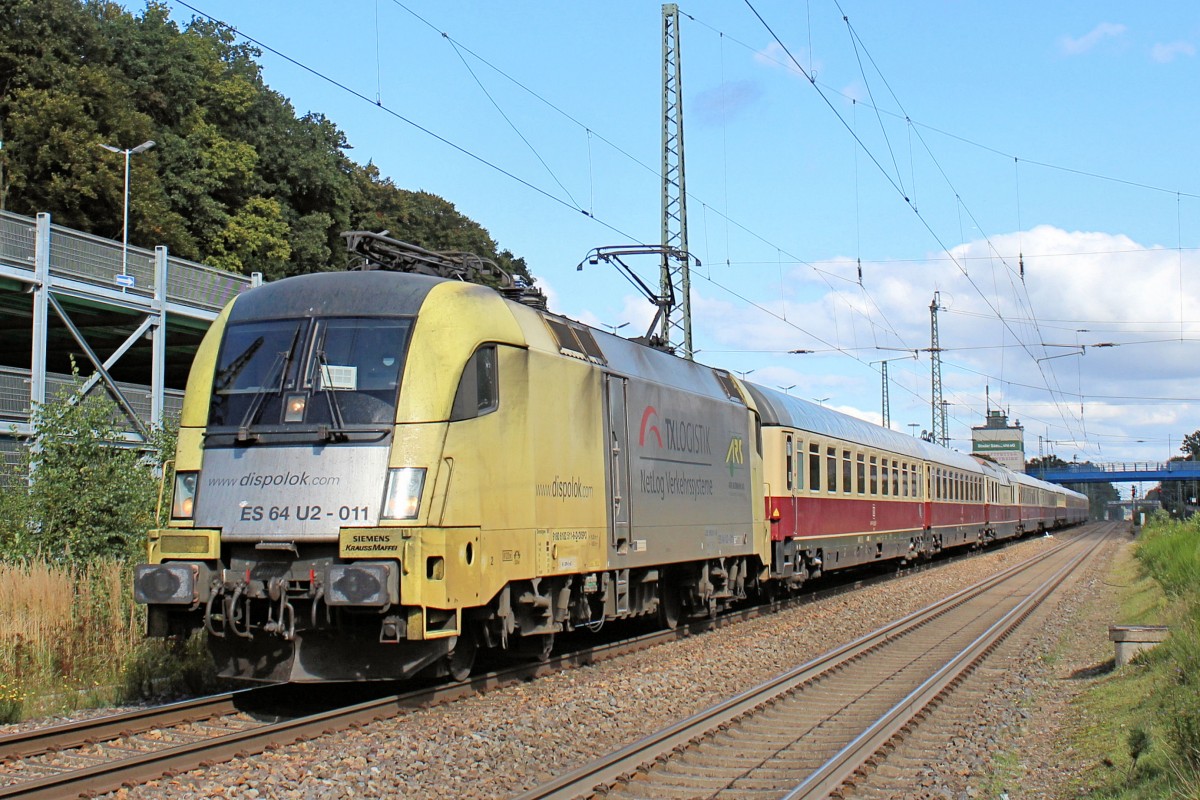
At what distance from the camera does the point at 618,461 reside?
12672mm

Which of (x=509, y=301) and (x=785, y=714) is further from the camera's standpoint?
(x=509, y=301)

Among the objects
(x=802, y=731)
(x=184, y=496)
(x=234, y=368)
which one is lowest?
(x=802, y=731)

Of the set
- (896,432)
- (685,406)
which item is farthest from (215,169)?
(685,406)

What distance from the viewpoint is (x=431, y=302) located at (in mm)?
9922

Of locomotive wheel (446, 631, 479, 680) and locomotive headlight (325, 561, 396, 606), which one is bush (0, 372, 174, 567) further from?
locomotive headlight (325, 561, 396, 606)

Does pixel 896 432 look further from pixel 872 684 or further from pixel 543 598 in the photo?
pixel 543 598

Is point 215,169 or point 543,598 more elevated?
point 215,169

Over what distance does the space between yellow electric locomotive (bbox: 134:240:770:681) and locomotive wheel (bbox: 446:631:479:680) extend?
0.07 feet

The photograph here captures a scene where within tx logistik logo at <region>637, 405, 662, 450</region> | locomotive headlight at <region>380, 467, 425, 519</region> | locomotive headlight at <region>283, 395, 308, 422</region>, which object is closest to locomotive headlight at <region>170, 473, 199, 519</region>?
locomotive headlight at <region>283, 395, 308, 422</region>

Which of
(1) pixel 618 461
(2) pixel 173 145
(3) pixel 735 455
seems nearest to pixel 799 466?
(3) pixel 735 455

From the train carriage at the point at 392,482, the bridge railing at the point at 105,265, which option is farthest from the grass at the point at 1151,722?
the bridge railing at the point at 105,265

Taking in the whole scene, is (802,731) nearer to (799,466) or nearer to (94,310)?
(799,466)

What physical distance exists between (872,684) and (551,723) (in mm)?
4283

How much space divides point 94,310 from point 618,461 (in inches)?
837
